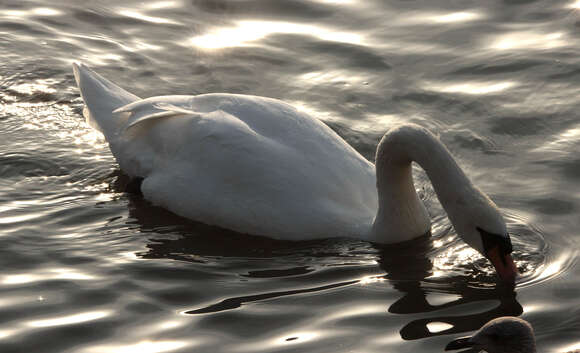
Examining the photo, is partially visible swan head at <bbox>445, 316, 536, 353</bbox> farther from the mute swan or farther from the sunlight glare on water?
the sunlight glare on water

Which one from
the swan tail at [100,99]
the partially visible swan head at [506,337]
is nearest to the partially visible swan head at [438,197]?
the partially visible swan head at [506,337]

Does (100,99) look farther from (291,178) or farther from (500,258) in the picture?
(500,258)

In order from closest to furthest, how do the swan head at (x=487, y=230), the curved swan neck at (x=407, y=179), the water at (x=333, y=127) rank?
1. the water at (x=333, y=127)
2. the swan head at (x=487, y=230)
3. the curved swan neck at (x=407, y=179)

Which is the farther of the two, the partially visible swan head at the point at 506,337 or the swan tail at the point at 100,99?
the swan tail at the point at 100,99

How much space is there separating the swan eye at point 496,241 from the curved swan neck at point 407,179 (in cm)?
27

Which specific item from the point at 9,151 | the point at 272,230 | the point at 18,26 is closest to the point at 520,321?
the point at 272,230

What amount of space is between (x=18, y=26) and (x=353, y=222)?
211 inches

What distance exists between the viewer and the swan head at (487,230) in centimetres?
707

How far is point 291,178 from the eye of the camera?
7.88 metres

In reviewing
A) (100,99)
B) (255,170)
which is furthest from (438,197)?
(100,99)

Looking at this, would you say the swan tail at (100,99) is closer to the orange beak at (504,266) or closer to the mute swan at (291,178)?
the mute swan at (291,178)

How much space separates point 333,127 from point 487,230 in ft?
9.69

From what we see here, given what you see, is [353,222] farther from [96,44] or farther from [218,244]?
[96,44]

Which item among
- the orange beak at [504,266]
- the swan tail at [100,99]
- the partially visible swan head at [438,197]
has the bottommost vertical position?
the orange beak at [504,266]
